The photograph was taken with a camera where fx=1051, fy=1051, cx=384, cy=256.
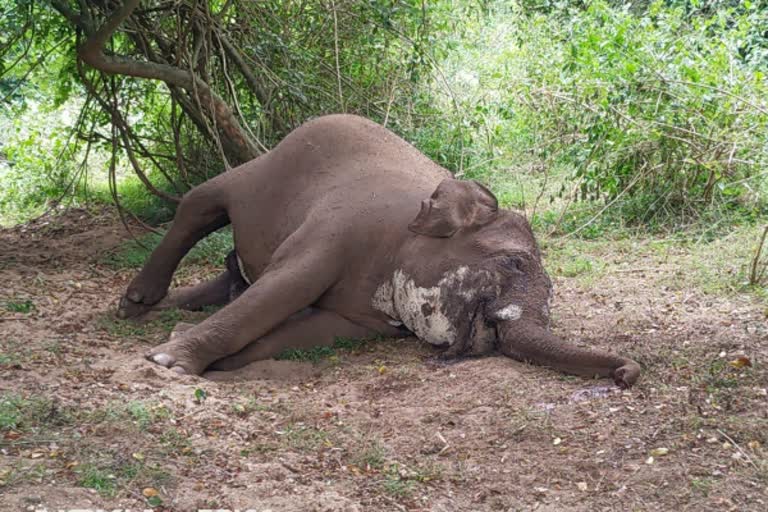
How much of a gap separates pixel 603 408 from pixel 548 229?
4.27m

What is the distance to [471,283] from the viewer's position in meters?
5.20

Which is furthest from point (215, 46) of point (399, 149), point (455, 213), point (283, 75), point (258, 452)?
point (258, 452)

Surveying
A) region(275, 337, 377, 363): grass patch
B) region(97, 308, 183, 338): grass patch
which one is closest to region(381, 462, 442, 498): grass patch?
region(275, 337, 377, 363): grass patch

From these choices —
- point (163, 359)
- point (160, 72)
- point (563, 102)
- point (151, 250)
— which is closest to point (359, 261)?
point (163, 359)

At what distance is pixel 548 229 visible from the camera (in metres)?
8.42

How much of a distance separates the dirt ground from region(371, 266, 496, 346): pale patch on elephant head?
156 millimetres

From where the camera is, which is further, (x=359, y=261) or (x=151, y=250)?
(x=151, y=250)

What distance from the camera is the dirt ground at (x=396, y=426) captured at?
3.57 meters

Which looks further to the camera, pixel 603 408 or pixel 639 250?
pixel 639 250

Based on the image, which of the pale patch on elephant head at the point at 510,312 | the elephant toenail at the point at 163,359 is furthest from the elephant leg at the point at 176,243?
the pale patch on elephant head at the point at 510,312

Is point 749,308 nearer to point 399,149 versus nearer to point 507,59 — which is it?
point 399,149

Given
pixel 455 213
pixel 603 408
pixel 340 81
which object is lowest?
pixel 603 408

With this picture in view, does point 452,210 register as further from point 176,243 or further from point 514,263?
point 176,243

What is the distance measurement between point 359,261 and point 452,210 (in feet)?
1.99
